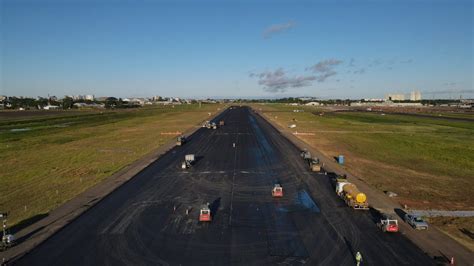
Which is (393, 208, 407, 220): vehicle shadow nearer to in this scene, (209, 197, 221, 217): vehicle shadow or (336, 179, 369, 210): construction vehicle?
(336, 179, 369, 210): construction vehicle

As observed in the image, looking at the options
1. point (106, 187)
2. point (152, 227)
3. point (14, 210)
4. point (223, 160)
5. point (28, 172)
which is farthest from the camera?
point (223, 160)

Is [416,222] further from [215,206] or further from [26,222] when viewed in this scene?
[26,222]

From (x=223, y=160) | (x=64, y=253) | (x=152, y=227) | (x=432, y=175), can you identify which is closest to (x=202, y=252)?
(x=152, y=227)

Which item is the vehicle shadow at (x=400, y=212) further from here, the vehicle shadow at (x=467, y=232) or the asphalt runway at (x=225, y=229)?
the vehicle shadow at (x=467, y=232)

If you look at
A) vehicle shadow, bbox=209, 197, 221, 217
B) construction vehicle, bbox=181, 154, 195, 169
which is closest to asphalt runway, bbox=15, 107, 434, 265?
vehicle shadow, bbox=209, 197, 221, 217

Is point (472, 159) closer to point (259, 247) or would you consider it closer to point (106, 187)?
point (259, 247)

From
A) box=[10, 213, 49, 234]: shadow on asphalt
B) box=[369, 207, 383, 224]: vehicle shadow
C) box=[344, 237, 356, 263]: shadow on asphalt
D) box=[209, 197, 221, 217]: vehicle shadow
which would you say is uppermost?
box=[10, 213, 49, 234]: shadow on asphalt
